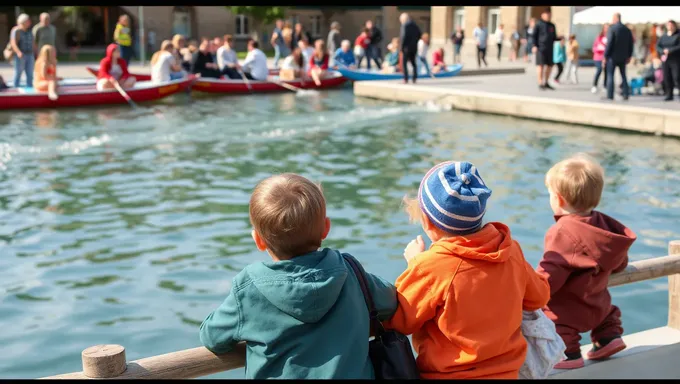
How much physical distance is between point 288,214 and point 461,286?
26.3 inches

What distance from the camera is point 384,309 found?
9.24ft

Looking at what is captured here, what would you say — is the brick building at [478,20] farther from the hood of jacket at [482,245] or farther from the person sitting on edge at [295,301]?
the person sitting on edge at [295,301]

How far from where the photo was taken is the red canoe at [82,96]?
1797cm

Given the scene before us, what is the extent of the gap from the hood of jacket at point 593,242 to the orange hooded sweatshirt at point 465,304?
0.80 meters

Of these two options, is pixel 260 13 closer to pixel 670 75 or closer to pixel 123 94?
pixel 123 94

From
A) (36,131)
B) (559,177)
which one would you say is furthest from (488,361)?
(36,131)

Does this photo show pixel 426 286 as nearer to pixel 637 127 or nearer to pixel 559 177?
pixel 559 177

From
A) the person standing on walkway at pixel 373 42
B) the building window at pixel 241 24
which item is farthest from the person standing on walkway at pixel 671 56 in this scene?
the building window at pixel 241 24

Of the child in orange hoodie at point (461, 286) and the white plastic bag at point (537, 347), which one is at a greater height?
the child in orange hoodie at point (461, 286)

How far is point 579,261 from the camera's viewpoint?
143 inches

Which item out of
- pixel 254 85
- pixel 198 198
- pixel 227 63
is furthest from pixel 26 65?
pixel 198 198

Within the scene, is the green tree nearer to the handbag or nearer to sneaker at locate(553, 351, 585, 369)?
sneaker at locate(553, 351, 585, 369)

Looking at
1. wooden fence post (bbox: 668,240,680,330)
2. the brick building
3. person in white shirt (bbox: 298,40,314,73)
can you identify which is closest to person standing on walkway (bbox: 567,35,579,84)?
person in white shirt (bbox: 298,40,314,73)

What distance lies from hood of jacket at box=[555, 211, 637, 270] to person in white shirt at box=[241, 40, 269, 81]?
65.7ft
